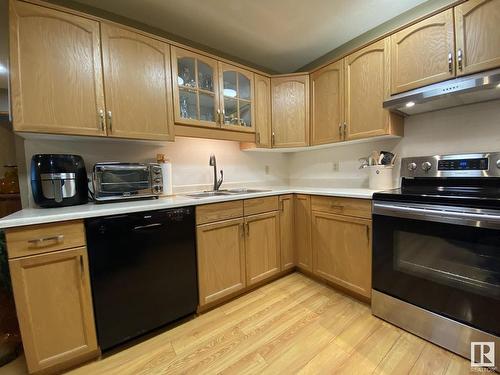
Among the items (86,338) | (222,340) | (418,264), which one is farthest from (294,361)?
(86,338)

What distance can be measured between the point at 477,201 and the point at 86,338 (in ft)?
7.47

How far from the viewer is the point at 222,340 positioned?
1417 mm

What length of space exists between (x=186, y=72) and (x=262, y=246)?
168 cm

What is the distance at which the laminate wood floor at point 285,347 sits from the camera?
A: 1.20 m

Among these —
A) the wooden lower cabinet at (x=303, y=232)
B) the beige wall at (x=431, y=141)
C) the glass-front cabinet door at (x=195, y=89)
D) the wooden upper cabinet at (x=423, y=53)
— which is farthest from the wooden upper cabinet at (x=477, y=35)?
the glass-front cabinet door at (x=195, y=89)

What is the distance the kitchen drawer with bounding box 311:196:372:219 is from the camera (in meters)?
1.65

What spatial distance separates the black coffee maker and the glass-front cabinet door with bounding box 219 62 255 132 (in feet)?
3.96

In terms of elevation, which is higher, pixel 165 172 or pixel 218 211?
pixel 165 172

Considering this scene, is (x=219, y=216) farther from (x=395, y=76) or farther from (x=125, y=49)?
(x=395, y=76)

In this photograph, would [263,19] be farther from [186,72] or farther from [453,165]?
[453,165]

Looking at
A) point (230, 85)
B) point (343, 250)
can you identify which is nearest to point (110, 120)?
point (230, 85)

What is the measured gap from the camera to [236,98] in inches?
84.5

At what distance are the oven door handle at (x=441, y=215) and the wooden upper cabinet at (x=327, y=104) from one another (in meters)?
0.87

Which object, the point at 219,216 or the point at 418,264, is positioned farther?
the point at 219,216
